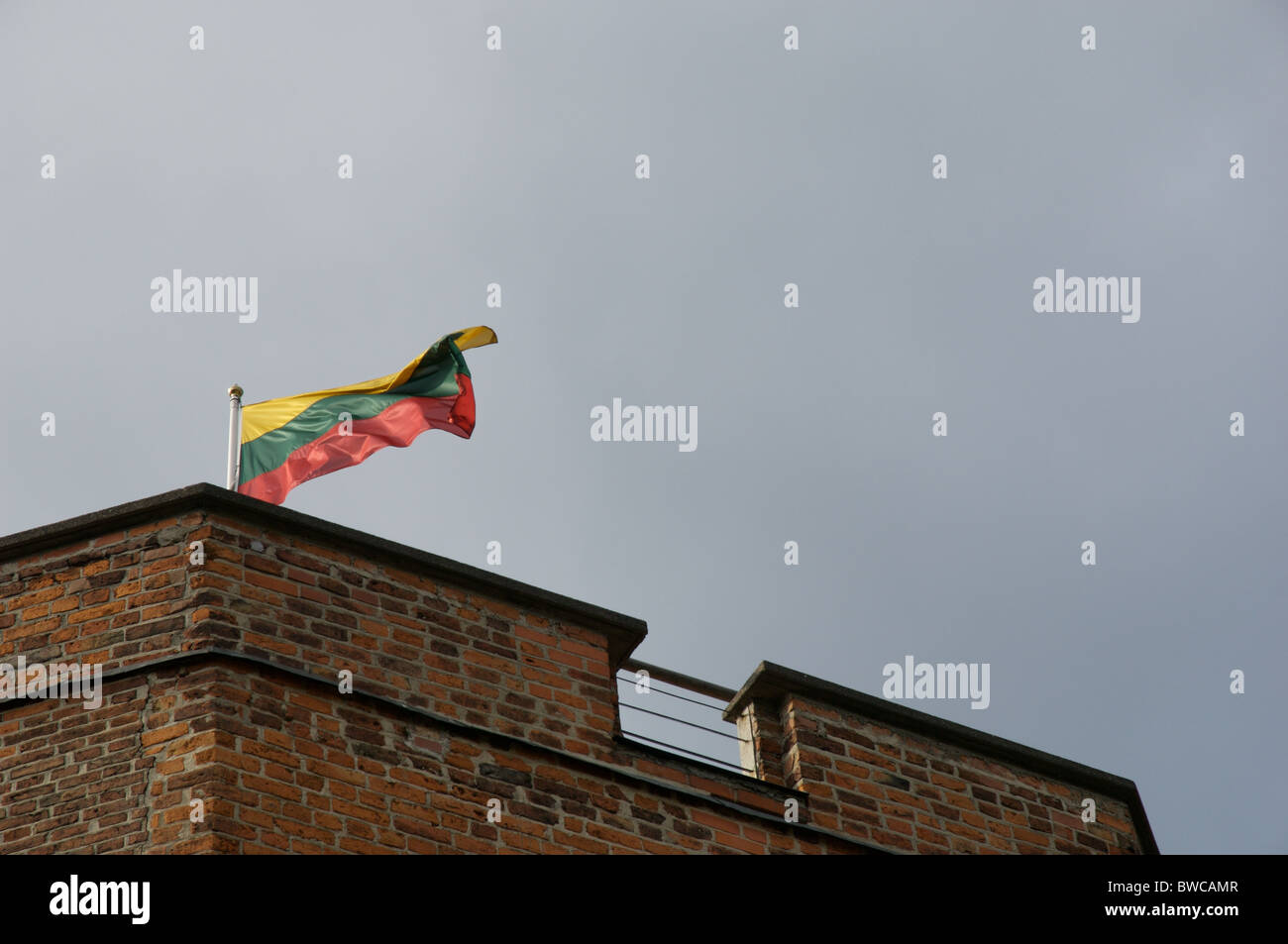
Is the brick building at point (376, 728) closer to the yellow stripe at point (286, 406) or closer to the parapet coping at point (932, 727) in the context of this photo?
the parapet coping at point (932, 727)

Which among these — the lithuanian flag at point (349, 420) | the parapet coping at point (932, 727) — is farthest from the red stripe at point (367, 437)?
the parapet coping at point (932, 727)

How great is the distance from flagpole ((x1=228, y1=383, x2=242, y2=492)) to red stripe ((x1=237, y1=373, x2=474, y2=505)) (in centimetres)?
63

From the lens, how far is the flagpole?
1133cm

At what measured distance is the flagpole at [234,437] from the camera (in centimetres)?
1133

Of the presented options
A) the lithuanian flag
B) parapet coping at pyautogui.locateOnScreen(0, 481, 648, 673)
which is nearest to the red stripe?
the lithuanian flag

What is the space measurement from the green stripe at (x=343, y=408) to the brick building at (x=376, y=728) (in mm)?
2851

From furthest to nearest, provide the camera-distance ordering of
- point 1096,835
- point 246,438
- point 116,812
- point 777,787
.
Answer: point 246,438
point 1096,835
point 777,787
point 116,812

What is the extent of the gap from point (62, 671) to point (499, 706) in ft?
7.00

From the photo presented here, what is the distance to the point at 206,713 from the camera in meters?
9.11

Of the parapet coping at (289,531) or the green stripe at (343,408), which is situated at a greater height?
the green stripe at (343,408)

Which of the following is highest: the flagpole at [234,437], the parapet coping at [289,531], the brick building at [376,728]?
the flagpole at [234,437]

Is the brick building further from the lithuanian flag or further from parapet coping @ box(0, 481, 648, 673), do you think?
the lithuanian flag
